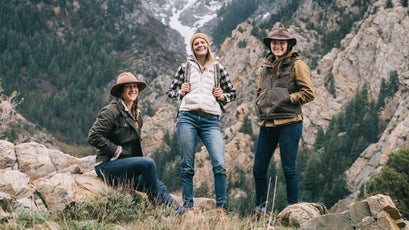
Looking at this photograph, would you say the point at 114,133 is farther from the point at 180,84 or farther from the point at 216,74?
the point at 216,74

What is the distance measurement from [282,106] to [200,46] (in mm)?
1475

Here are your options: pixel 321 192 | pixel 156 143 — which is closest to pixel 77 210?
pixel 321 192

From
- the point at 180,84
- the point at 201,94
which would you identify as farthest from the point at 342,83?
the point at 201,94

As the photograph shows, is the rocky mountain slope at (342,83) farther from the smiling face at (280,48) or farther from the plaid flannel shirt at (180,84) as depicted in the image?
the smiling face at (280,48)

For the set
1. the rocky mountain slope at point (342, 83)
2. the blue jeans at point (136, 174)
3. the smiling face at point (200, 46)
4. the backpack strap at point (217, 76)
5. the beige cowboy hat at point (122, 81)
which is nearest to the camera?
the blue jeans at point (136, 174)

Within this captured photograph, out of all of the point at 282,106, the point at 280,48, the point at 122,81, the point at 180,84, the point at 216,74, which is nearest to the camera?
the point at 282,106

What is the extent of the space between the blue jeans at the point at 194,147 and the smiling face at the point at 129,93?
0.72 m

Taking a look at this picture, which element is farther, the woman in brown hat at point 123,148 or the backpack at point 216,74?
the backpack at point 216,74

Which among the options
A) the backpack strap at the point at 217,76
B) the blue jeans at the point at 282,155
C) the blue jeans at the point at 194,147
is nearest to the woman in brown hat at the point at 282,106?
the blue jeans at the point at 282,155

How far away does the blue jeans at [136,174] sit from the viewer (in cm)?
579

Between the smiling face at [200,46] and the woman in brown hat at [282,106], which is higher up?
the smiling face at [200,46]

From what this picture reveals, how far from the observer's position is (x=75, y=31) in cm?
12088

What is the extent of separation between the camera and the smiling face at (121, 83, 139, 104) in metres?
6.07

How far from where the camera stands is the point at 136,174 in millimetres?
5938
